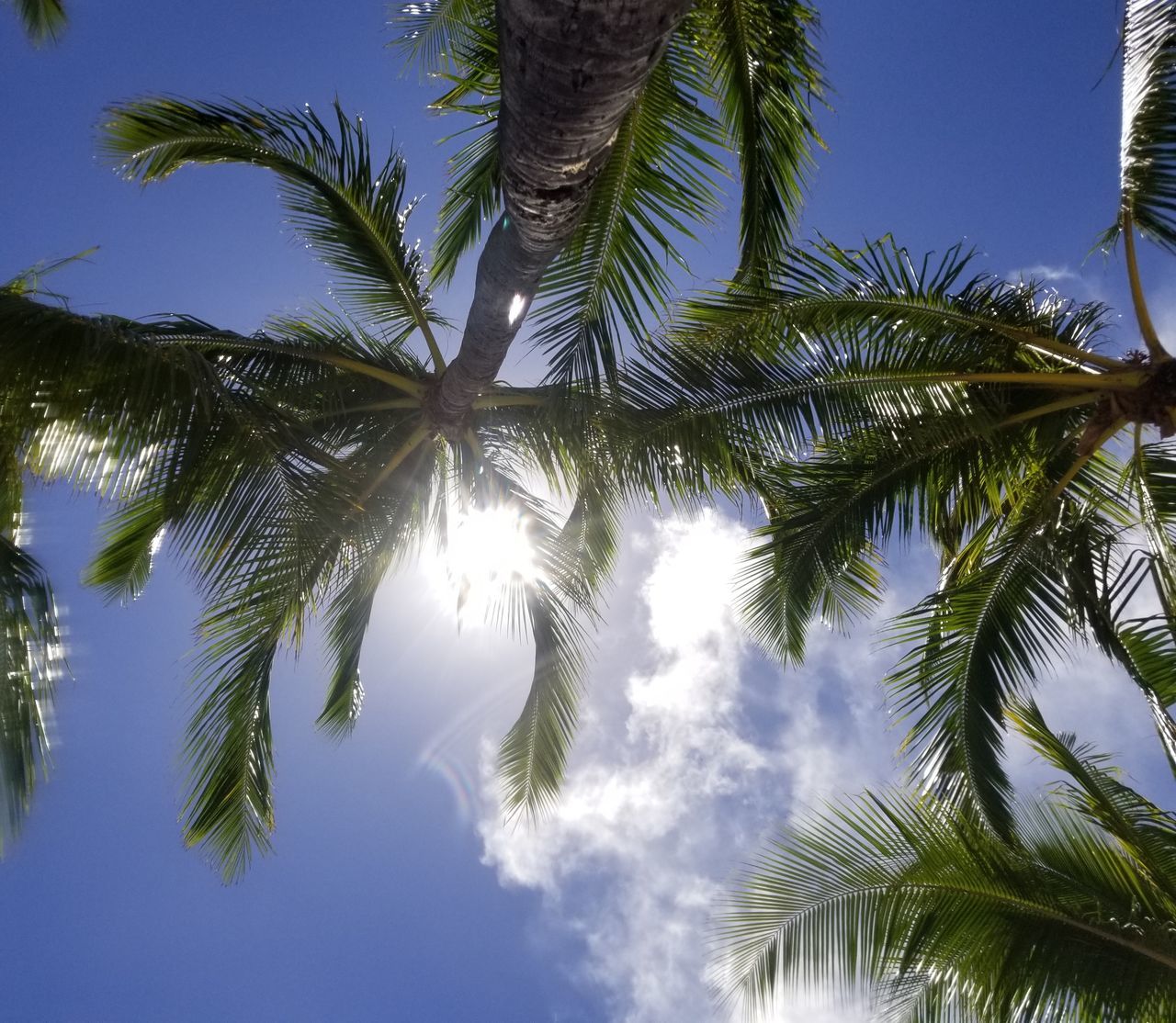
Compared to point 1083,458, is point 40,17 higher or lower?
higher

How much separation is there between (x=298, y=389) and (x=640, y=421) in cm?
269

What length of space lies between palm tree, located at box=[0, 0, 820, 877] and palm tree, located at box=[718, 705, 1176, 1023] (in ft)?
8.11

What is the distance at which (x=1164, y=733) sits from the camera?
4918 millimetres

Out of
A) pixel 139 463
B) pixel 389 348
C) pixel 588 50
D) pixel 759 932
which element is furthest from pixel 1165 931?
pixel 389 348

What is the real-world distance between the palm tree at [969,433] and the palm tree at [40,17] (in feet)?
28.5

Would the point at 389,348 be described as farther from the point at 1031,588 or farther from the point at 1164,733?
the point at 1164,733

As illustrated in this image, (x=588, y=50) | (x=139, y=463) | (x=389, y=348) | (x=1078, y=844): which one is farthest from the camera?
(x=389, y=348)

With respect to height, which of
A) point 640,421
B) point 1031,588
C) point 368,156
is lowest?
point 1031,588

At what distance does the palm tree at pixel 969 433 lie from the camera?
532 centimetres

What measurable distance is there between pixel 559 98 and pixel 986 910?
5027 mm

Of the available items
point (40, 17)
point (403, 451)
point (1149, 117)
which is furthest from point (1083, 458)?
point (40, 17)

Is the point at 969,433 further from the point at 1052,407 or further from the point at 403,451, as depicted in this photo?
the point at 403,451

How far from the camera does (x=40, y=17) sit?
8844 mm

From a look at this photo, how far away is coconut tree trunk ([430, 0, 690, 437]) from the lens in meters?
2.26
